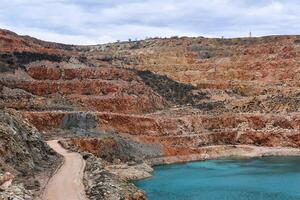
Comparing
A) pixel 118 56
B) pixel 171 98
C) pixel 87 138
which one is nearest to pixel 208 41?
pixel 118 56

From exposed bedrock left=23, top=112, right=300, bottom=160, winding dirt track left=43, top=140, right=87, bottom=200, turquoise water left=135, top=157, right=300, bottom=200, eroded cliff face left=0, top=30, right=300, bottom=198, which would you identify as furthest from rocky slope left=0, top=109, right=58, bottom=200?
exposed bedrock left=23, top=112, right=300, bottom=160

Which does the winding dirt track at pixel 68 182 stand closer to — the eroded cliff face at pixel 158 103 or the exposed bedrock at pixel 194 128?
the eroded cliff face at pixel 158 103

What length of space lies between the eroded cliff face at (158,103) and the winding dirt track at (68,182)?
1483 cm

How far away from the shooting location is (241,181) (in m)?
70.6

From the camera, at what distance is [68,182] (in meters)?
46.7

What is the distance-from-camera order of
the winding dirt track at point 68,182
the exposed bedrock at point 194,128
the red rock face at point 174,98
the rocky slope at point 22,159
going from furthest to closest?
the red rock face at point 174,98
the exposed bedrock at point 194,128
the winding dirt track at point 68,182
the rocky slope at point 22,159

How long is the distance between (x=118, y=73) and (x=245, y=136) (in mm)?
28561

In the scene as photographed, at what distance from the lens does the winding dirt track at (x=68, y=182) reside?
41.2 m

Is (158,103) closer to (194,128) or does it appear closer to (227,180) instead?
(194,128)

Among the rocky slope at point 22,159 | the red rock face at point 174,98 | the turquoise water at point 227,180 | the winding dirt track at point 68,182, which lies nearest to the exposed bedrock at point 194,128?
the red rock face at point 174,98

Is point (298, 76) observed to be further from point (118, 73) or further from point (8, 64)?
point (8, 64)

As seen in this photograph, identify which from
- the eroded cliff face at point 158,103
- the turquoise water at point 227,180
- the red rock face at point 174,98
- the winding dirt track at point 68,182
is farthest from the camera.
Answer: the red rock face at point 174,98

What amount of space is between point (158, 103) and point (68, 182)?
71.6m

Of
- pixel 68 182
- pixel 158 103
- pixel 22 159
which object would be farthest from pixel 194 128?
pixel 68 182
